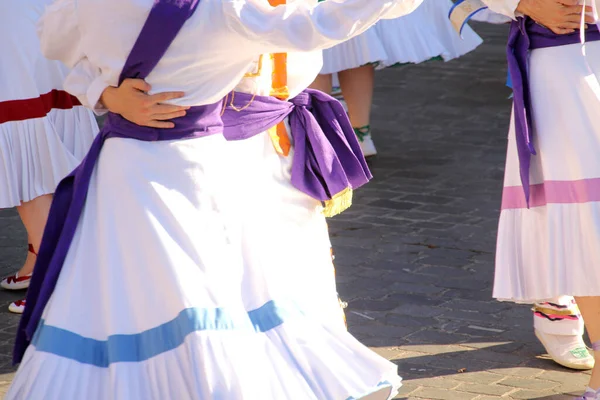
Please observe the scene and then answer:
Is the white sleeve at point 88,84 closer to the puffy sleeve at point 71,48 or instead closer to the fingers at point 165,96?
the puffy sleeve at point 71,48

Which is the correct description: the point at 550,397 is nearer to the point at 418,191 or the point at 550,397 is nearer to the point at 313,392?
the point at 313,392

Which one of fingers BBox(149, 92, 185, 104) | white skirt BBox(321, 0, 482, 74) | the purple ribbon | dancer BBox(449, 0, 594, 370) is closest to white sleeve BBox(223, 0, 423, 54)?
fingers BBox(149, 92, 185, 104)

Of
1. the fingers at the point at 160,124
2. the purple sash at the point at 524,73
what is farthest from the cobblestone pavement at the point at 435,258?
the fingers at the point at 160,124

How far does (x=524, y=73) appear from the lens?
4.23m

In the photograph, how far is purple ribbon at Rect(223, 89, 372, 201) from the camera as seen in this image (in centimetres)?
364

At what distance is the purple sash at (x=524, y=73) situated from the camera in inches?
164

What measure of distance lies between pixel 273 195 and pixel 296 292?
34cm

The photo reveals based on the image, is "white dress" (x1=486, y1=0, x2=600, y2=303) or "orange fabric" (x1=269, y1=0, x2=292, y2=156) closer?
"orange fabric" (x1=269, y1=0, x2=292, y2=156)

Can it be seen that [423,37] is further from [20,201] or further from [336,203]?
[336,203]

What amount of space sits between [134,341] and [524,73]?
183 cm

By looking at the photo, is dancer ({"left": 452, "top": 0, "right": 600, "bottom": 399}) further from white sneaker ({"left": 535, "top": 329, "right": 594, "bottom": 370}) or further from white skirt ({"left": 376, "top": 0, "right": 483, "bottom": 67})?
white skirt ({"left": 376, "top": 0, "right": 483, "bottom": 67})

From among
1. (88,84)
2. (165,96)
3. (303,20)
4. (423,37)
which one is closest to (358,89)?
(423,37)

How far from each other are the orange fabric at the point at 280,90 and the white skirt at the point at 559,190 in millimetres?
957

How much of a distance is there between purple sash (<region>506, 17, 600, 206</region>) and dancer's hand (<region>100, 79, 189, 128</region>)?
1400 mm
